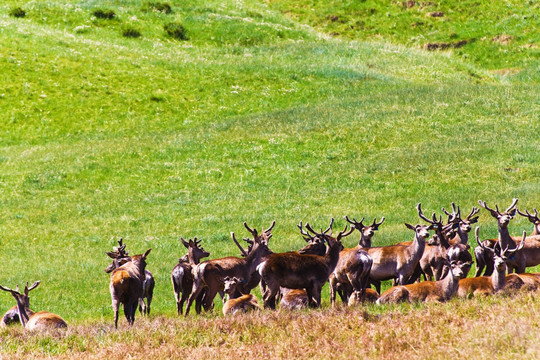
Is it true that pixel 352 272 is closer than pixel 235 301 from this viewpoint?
No

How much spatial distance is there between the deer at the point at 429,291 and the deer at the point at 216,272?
11.7 feet

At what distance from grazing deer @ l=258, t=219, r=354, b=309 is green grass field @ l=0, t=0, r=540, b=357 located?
2358 mm

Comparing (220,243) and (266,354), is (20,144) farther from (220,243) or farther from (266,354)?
→ (266,354)

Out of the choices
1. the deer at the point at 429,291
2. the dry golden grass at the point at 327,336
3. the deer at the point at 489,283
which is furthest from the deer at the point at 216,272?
the deer at the point at 489,283

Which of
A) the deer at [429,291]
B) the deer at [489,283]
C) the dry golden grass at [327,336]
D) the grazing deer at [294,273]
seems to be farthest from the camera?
the grazing deer at [294,273]

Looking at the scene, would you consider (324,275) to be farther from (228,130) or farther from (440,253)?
(228,130)

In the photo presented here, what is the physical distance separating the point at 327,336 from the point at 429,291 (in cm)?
464

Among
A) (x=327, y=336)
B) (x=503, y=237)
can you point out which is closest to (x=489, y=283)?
(x=503, y=237)

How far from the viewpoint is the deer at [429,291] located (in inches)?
648

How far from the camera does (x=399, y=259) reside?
1919cm

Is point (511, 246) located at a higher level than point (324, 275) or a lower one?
higher

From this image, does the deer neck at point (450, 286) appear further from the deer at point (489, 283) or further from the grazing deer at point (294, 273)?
the grazing deer at point (294, 273)

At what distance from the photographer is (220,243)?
2769 cm

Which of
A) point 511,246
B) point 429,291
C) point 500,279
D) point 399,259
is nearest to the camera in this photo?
point 500,279
